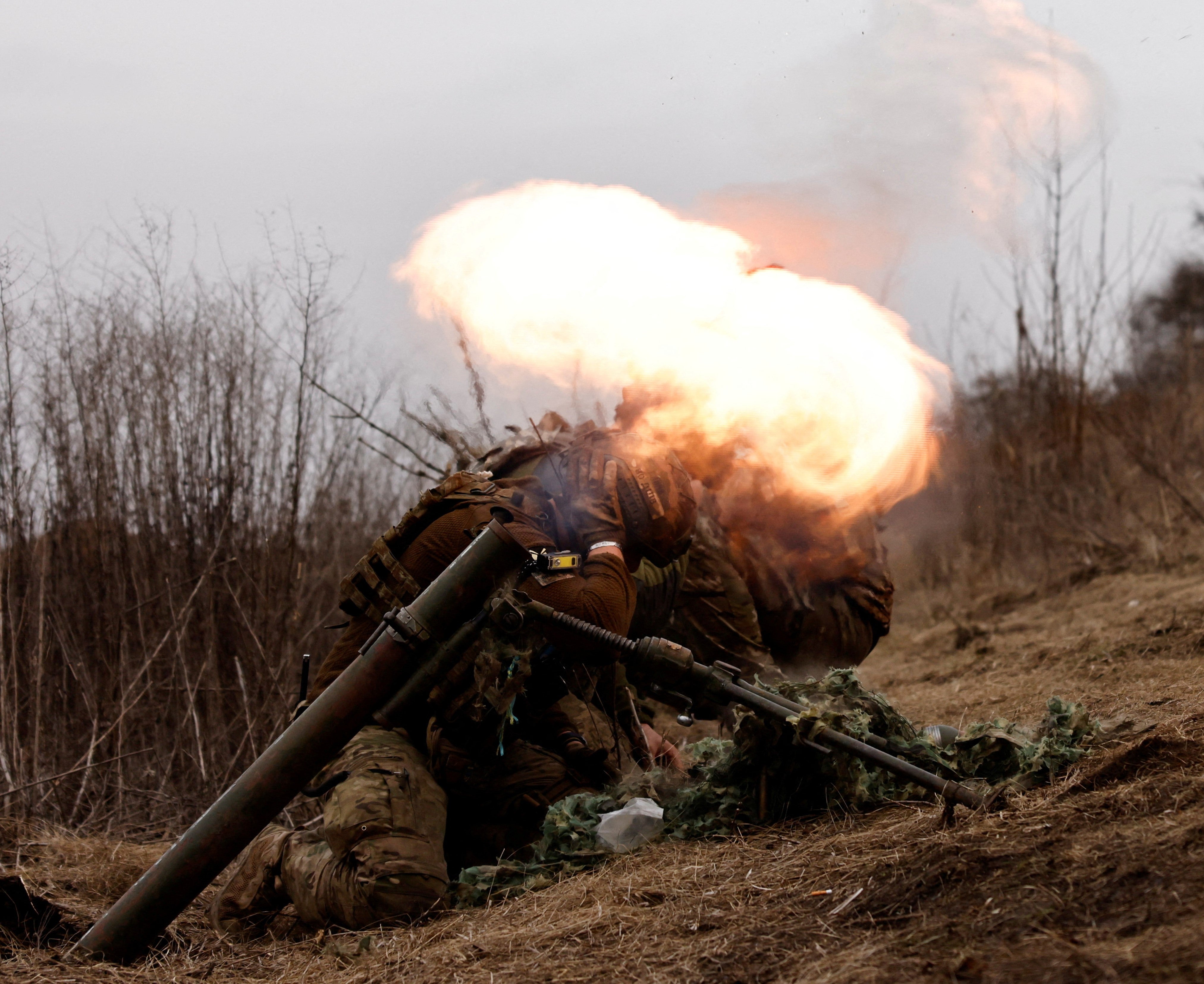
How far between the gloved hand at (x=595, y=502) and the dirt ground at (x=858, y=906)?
1.33 m

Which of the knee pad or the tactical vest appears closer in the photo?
the knee pad

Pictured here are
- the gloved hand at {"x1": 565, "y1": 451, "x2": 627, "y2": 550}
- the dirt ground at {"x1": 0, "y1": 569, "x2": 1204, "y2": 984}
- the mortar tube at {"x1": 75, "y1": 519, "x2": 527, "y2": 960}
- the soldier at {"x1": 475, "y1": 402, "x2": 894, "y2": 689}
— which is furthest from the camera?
the soldier at {"x1": 475, "y1": 402, "x2": 894, "y2": 689}

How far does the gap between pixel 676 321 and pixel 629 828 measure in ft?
8.17

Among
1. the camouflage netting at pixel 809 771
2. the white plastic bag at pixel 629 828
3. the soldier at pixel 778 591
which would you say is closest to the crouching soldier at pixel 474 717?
the camouflage netting at pixel 809 771

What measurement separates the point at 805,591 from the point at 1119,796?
3883 millimetres

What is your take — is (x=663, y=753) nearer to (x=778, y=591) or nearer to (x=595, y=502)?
(x=595, y=502)

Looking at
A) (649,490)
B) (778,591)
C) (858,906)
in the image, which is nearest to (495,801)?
(649,490)

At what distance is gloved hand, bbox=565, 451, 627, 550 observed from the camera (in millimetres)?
4516

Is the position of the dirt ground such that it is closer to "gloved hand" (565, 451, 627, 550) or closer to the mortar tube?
the mortar tube

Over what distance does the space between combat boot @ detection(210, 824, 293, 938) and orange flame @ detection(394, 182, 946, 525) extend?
2.45 m

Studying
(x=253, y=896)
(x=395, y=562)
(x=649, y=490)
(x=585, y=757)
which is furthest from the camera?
(x=649, y=490)

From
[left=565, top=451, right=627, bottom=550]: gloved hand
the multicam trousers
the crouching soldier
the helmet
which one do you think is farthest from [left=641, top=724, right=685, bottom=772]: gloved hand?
[left=565, top=451, right=627, bottom=550]: gloved hand

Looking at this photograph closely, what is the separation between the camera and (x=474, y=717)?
3906mm

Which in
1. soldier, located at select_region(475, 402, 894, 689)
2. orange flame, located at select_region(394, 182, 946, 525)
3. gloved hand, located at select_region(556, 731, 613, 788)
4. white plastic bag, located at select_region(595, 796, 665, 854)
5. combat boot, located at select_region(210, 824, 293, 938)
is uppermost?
orange flame, located at select_region(394, 182, 946, 525)
